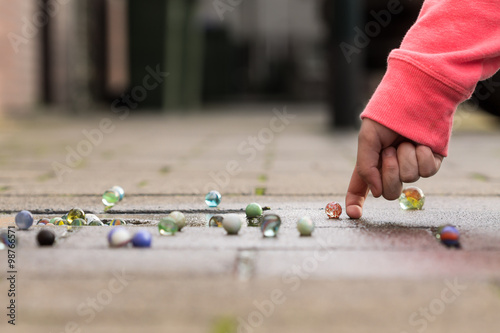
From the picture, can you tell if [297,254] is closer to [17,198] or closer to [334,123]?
[17,198]

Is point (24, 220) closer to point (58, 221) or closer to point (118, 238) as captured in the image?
point (58, 221)

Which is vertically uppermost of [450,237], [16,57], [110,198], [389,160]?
[389,160]

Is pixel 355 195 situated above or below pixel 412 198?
above

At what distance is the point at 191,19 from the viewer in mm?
13695

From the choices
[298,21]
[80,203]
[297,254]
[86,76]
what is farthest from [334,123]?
[298,21]

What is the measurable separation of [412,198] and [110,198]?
1.14m

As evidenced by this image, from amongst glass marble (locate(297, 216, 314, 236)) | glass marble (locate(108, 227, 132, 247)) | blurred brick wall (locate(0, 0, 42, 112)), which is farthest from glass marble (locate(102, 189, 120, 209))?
blurred brick wall (locate(0, 0, 42, 112))

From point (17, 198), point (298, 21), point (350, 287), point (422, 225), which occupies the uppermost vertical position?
point (350, 287)

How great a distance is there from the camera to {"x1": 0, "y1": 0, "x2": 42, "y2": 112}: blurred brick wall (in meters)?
8.97

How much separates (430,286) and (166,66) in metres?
11.2

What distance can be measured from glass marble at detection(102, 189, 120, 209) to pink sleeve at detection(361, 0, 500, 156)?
1130 millimetres

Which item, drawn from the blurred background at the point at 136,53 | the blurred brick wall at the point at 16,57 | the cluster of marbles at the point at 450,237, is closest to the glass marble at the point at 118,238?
the cluster of marbles at the point at 450,237

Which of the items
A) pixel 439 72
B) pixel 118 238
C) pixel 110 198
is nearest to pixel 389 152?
pixel 439 72

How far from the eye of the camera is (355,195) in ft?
6.38
